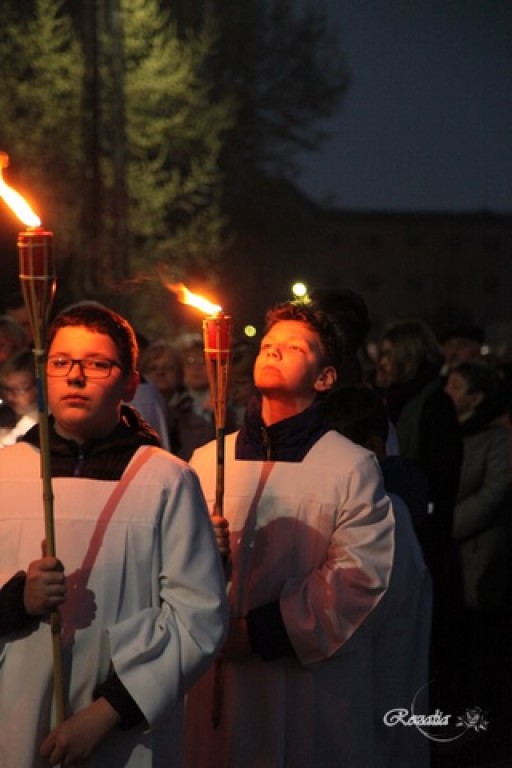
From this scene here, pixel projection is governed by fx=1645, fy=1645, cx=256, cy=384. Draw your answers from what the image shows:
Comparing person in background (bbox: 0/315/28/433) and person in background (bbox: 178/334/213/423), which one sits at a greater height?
person in background (bbox: 0/315/28/433)

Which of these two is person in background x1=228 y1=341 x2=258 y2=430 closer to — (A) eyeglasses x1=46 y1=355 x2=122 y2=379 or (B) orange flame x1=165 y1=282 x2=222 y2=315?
(B) orange flame x1=165 y1=282 x2=222 y2=315

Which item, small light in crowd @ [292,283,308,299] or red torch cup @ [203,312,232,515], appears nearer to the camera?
red torch cup @ [203,312,232,515]

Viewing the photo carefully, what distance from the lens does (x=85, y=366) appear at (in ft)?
14.7

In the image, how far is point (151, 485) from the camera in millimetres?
4348

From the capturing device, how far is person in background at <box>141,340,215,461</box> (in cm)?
1062

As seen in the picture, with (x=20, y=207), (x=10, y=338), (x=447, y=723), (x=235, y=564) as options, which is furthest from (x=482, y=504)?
(x=20, y=207)

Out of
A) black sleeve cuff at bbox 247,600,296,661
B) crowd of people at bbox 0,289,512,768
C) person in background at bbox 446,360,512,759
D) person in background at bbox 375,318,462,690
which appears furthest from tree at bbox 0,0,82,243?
black sleeve cuff at bbox 247,600,296,661

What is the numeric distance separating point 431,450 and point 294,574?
122 inches

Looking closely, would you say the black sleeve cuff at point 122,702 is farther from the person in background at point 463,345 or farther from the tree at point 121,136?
the tree at point 121,136

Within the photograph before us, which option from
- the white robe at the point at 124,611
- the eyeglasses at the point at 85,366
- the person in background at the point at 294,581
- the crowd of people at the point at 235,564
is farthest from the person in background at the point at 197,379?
the white robe at the point at 124,611

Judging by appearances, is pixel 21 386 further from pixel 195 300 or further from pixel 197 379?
pixel 197 379

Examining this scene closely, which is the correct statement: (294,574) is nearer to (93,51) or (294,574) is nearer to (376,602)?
(376,602)

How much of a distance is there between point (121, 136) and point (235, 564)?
16327mm

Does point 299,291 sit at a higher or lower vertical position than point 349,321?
higher
